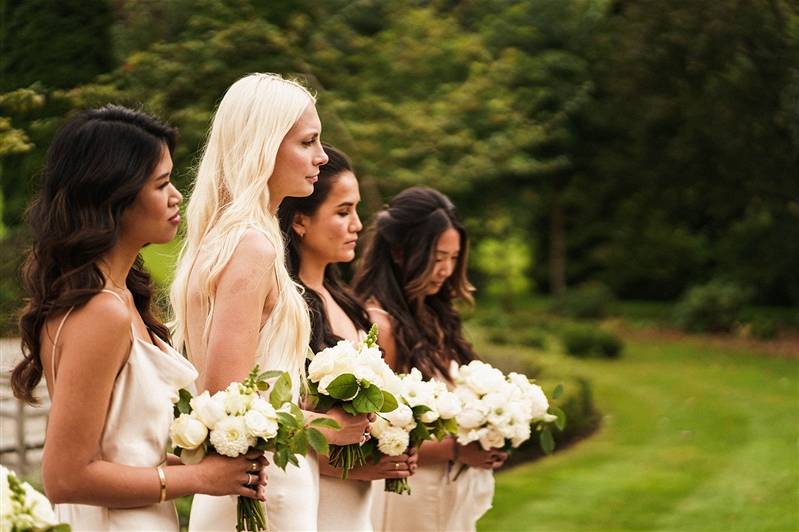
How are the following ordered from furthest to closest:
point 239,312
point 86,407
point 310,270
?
point 310,270 < point 239,312 < point 86,407

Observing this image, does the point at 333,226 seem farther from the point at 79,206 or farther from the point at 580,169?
the point at 580,169

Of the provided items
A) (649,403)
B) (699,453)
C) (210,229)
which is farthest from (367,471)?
(649,403)

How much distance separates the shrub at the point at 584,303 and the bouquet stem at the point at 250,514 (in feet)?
74.6

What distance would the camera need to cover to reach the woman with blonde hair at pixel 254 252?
3256mm

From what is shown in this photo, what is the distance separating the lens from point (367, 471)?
3.94 m

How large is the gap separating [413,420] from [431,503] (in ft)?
2.88

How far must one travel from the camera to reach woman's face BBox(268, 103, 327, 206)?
340 centimetres

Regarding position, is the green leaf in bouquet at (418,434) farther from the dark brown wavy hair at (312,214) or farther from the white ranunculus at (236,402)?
the white ranunculus at (236,402)

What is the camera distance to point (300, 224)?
4.11 m

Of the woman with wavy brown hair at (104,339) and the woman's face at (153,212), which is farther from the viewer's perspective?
the woman's face at (153,212)

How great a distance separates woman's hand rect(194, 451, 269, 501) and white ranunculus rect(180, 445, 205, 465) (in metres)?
0.01

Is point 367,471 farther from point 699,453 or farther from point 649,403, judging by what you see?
point 649,403

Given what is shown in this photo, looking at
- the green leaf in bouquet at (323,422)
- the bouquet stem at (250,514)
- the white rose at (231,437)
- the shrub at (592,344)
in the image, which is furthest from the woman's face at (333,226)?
the shrub at (592,344)

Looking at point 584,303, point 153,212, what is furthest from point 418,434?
point 584,303
